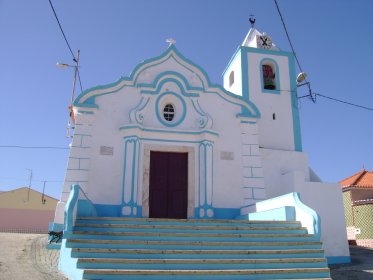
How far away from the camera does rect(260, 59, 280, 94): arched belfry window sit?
15.8 m

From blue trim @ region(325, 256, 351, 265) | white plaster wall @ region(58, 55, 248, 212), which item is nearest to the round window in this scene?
white plaster wall @ region(58, 55, 248, 212)

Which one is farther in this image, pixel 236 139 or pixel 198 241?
pixel 236 139

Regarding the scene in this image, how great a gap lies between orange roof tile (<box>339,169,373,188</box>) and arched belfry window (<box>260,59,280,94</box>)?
9450 mm

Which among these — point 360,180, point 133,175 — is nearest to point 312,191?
point 133,175

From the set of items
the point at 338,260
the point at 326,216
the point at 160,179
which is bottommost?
the point at 338,260

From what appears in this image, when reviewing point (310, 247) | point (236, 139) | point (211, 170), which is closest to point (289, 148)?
point (236, 139)

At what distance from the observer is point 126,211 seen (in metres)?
11.7

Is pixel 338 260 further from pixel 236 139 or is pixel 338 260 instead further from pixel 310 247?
pixel 236 139

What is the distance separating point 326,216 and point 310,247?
433 cm

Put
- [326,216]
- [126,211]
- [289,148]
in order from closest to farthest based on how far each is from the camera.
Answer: [126,211] < [326,216] < [289,148]

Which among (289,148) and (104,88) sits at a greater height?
(104,88)

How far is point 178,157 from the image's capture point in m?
13.0

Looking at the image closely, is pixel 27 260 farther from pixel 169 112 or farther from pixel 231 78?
pixel 231 78

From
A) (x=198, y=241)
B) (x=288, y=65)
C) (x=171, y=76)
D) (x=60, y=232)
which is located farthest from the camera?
(x=288, y=65)
